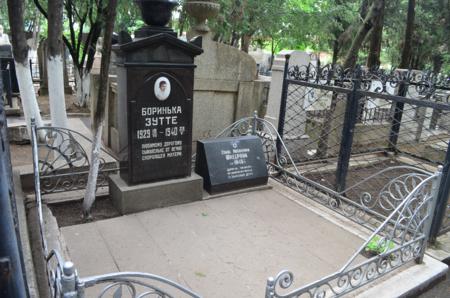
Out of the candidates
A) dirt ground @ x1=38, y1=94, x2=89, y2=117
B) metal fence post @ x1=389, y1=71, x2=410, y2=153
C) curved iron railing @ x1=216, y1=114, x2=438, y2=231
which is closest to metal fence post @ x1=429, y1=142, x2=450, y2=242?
curved iron railing @ x1=216, y1=114, x2=438, y2=231

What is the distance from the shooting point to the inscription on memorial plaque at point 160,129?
4242 millimetres

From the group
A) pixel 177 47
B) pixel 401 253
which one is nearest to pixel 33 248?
Result: pixel 177 47

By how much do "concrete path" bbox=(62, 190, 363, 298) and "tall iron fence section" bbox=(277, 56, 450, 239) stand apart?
92 centimetres

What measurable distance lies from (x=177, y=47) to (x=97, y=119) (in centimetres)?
123

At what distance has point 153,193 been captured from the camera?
4441mm

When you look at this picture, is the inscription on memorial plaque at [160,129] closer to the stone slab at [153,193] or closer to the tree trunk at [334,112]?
the stone slab at [153,193]

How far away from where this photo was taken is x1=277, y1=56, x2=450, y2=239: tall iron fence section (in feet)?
16.1

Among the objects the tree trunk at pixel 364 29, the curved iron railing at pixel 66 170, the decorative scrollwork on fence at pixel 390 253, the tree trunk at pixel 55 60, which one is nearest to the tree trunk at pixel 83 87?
the tree trunk at pixel 55 60

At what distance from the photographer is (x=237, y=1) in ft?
35.1

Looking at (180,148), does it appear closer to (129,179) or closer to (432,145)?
(129,179)

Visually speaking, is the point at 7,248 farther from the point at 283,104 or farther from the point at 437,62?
the point at 437,62

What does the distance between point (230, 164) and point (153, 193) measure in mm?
1164

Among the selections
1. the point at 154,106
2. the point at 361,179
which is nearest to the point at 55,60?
the point at 154,106

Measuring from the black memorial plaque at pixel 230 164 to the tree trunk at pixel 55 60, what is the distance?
7.07ft
